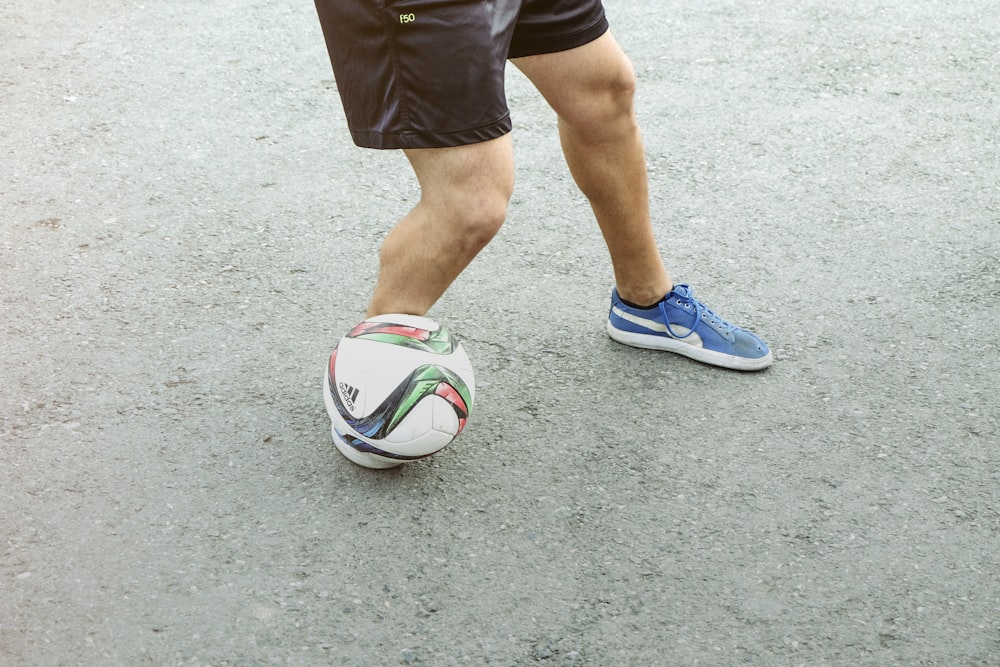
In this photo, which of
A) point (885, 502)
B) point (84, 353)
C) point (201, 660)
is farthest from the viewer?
point (84, 353)

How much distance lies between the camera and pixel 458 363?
2.67 meters

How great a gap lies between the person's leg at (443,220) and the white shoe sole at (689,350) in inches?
29.9

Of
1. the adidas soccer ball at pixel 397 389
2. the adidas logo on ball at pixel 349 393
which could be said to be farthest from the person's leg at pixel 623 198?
the adidas logo on ball at pixel 349 393

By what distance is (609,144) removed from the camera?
113 inches

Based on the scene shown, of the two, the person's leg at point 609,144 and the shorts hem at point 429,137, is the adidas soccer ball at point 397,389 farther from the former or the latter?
the person's leg at point 609,144

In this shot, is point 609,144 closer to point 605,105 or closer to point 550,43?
point 605,105

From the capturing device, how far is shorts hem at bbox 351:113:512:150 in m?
2.32

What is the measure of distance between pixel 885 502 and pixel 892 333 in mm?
786

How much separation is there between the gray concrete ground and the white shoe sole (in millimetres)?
36

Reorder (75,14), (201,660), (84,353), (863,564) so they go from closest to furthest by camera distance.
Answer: (201,660)
(863,564)
(84,353)
(75,14)

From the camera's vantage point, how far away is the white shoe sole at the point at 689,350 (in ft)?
10.1

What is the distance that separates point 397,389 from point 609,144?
2.80ft

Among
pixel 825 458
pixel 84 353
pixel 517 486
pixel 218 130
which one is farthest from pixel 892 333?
pixel 218 130

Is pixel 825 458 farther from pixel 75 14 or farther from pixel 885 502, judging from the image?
pixel 75 14
